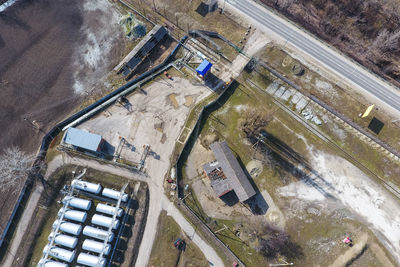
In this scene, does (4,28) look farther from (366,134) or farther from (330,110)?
(366,134)

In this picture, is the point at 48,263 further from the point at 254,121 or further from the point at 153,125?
the point at 254,121

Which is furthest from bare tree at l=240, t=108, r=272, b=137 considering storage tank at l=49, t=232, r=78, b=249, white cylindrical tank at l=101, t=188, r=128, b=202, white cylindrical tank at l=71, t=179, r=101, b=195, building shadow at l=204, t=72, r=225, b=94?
storage tank at l=49, t=232, r=78, b=249

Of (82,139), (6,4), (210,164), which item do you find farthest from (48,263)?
(6,4)

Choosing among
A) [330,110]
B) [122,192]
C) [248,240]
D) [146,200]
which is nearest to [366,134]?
[330,110]

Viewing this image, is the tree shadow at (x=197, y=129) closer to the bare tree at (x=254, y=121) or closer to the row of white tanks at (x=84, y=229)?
the bare tree at (x=254, y=121)

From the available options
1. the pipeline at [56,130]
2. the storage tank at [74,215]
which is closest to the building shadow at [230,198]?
the storage tank at [74,215]

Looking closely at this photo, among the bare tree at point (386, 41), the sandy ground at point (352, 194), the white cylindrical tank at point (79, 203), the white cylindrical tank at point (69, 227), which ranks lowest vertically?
the white cylindrical tank at point (69, 227)
